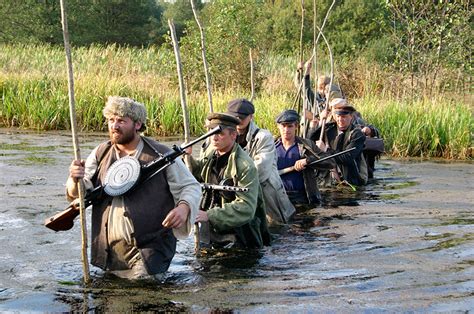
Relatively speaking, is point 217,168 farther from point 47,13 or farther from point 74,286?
point 47,13

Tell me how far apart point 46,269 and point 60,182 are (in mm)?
4966

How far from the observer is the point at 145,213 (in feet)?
21.2

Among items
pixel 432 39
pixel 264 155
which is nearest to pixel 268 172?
pixel 264 155

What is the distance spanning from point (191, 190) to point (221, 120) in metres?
1.28

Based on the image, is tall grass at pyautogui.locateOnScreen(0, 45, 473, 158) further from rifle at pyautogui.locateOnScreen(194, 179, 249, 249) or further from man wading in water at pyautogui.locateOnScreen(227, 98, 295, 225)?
rifle at pyautogui.locateOnScreen(194, 179, 249, 249)

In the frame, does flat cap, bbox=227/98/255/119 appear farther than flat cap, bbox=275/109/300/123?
No

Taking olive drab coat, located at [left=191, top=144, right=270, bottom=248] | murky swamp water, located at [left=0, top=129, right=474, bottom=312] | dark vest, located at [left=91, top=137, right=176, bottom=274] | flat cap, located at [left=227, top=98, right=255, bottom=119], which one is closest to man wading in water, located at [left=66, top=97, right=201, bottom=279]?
dark vest, located at [left=91, top=137, right=176, bottom=274]

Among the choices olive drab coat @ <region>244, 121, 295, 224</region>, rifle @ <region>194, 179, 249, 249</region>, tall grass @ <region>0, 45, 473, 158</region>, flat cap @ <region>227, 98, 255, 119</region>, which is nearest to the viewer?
Result: rifle @ <region>194, 179, 249, 249</region>

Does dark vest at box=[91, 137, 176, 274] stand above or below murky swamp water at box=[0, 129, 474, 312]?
above

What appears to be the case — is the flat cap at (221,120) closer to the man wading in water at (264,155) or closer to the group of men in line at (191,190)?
the group of men in line at (191,190)

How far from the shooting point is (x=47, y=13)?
49625 mm

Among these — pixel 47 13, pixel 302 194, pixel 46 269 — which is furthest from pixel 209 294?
pixel 47 13

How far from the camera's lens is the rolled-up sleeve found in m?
6.48

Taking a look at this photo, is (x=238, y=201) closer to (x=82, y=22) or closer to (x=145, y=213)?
(x=145, y=213)
